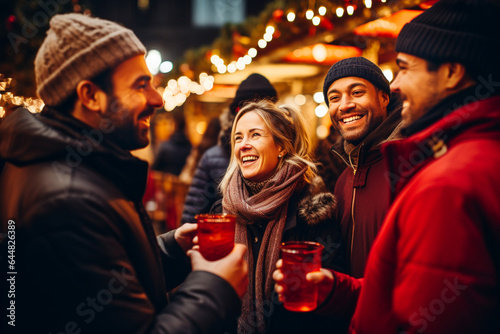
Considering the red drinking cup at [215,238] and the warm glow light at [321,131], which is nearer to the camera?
the red drinking cup at [215,238]

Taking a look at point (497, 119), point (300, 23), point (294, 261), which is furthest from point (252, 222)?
point (300, 23)

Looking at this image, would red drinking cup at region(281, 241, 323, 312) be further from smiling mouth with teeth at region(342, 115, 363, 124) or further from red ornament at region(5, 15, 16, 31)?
red ornament at region(5, 15, 16, 31)

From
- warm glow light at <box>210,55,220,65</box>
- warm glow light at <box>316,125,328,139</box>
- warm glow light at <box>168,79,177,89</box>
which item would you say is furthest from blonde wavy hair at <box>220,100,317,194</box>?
warm glow light at <box>168,79,177,89</box>

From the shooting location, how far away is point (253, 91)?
12.1 feet

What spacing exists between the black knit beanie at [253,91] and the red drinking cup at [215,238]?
231cm

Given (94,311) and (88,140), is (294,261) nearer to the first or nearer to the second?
(94,311)

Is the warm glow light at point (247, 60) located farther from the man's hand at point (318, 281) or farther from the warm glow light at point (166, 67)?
the man's hand at point (318, 281)

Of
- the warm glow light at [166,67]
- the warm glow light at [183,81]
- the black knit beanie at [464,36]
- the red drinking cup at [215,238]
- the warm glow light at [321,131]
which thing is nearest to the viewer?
the black knit beanie at [464,36]

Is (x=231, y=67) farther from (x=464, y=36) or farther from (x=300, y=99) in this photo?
(x=464, y=36)

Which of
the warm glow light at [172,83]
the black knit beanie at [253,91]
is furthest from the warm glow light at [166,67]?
the black knit beanie at [253,91]

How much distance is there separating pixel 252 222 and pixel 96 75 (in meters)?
1.34

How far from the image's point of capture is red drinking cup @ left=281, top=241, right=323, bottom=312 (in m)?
1.58

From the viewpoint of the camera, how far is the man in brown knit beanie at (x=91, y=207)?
1175 millimetres

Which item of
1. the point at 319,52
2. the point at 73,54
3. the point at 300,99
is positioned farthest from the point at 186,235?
the point at 300,99
